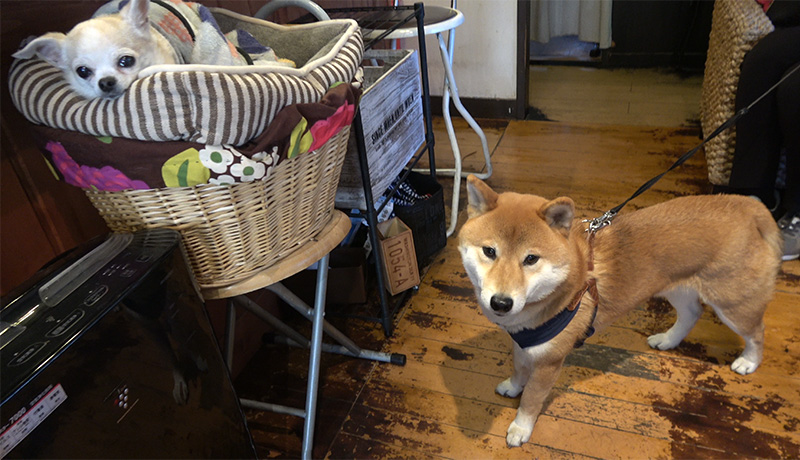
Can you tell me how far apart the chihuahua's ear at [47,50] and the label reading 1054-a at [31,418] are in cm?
51

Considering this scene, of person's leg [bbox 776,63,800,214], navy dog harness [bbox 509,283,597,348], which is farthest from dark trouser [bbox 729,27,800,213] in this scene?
navy dog harness [bbox 509,283,597,348]

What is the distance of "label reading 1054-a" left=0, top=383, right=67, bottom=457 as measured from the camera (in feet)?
1.68

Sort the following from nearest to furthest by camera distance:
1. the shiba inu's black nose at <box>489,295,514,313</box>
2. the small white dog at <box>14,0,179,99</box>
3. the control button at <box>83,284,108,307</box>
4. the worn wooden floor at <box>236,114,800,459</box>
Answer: the control button at <box>83,284,108,307</box> → the small white dog at <box>14,0,179,99</box> → the shiba inu's black nose at <box>489,295,514,313</box> → the worn wooden floor at <box>236,114,800,459</box>

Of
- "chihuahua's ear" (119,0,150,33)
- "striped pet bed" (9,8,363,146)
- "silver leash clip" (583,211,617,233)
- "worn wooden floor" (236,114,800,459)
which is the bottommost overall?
"worn wooden floor" (236,114,800,459)

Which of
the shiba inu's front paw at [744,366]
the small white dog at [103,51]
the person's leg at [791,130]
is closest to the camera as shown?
the small white dog at [103,51]

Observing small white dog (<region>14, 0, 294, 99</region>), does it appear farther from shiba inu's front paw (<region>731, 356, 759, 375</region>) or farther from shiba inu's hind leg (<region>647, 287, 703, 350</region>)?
shiba inu's front paw (<region>731, 356, 759, 375</region>)

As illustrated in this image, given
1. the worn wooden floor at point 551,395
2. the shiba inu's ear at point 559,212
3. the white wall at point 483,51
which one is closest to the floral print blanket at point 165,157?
the shiba inu's ear at point 559,212

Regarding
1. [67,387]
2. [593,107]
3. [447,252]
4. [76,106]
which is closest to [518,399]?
[447,252]

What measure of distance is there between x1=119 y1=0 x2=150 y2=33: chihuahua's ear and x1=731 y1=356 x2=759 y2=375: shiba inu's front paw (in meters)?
1.69

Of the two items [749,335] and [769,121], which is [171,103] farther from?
[769,121]

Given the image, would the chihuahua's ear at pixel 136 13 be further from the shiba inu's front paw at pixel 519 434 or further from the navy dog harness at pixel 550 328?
the shiba inu's front paw at pixel 519 434

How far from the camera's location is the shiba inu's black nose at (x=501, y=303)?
98 cm

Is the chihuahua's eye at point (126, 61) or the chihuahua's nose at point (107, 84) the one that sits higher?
the chihuahua's eye at point (126, 61)

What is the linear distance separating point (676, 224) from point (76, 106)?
125cm
